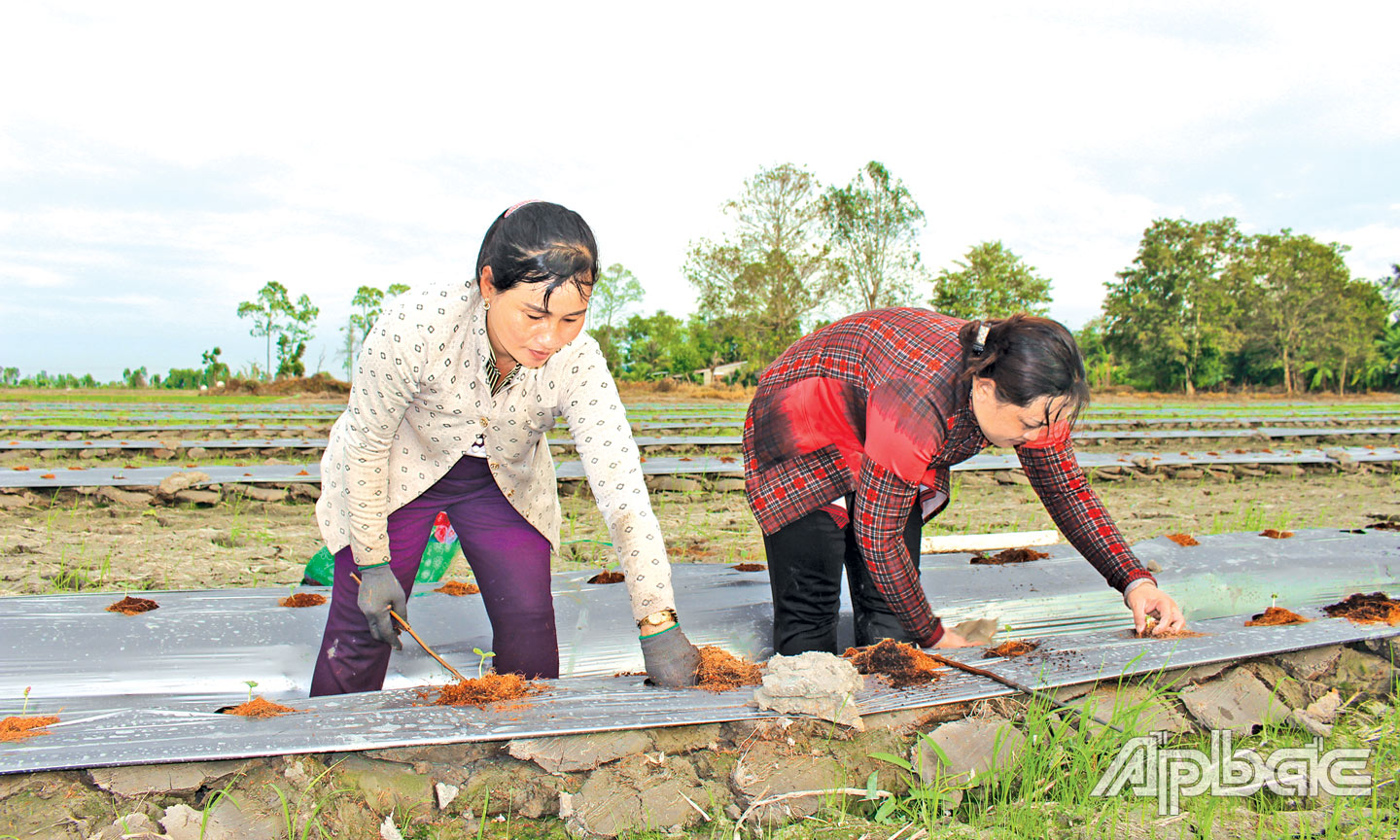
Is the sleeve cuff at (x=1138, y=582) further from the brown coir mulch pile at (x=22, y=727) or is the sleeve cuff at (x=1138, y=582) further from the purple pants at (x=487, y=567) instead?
the brown coir mulch pile at (x=22, y=727)

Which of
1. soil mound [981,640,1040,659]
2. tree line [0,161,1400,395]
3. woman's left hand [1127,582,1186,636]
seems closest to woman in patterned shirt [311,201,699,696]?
soil mound [981,640,1040,659]

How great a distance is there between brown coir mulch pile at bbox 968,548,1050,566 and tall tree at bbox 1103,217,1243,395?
2764 cm

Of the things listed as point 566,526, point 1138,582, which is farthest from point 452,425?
point 566,526

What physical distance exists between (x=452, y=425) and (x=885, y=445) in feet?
2.73

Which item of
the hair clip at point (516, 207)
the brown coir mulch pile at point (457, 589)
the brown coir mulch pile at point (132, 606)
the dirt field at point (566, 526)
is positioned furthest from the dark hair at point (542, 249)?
the dirt field at point (566, 526)

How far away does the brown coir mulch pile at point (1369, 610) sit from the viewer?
1.86 meters

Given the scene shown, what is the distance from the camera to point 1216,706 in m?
1.67

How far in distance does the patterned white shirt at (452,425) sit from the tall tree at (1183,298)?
29.2 meters

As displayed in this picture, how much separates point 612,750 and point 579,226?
0.83 meters

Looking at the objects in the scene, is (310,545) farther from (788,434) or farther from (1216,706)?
(1216,706)

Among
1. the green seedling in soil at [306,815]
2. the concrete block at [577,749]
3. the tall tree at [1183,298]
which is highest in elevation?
the tall tree at [1183,298]

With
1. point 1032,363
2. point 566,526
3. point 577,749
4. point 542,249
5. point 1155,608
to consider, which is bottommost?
point 566,526

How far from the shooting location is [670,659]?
4.80 feet

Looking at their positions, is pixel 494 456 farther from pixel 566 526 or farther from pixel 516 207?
pixel 566 526
